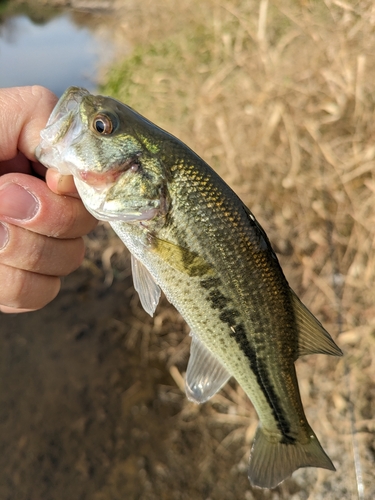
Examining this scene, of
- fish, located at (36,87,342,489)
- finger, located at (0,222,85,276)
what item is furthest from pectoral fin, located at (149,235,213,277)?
finger, located at (0,222,85,276)

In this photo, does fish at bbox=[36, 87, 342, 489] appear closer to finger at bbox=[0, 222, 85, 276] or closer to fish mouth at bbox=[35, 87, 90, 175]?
fish mouth at bbox=[35, 87, 90, 175]

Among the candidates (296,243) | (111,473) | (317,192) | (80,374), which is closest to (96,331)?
(80,374)

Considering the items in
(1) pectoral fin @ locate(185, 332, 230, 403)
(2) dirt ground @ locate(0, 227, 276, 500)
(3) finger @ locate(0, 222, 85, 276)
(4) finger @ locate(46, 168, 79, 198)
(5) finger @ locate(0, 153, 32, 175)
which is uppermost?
(4) finger @ locate(46, 168, 79, 198)

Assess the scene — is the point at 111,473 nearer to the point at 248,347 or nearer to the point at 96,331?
the point at 96,331

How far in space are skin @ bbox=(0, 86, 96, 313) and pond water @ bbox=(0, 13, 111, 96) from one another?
8435 mm

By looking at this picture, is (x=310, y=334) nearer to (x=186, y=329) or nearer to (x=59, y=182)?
(x=59, y=182)

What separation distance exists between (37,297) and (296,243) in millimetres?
2875

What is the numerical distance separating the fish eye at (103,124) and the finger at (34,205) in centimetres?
49

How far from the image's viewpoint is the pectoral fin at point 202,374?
192 centimetres

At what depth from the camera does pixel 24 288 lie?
2.31 metres

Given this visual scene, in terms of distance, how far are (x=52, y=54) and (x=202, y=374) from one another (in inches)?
540

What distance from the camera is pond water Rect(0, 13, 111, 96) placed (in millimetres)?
10547

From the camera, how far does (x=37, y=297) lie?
2398 mm

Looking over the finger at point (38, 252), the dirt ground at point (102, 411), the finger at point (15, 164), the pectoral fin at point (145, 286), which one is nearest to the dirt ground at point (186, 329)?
the dirt ground at point (102, 411)
